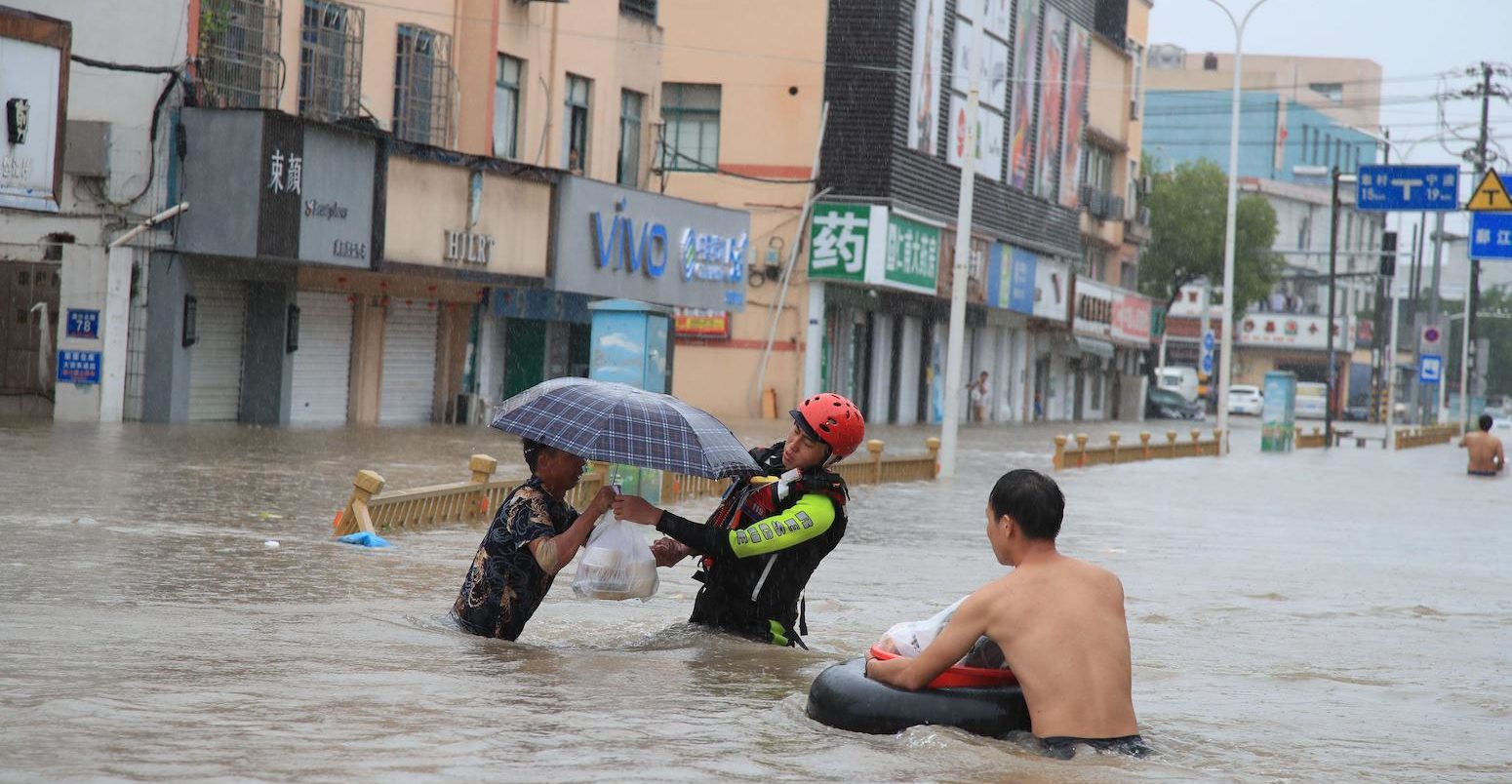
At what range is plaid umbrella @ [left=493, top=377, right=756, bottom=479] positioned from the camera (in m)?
7.37

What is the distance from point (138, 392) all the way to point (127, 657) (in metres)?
18.1

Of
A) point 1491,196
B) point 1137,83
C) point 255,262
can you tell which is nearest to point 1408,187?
point 1491,196

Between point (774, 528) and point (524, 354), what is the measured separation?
89.2 feet

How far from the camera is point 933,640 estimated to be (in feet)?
21.9

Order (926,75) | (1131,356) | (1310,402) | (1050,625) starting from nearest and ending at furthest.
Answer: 1. (1050,625)
2. (926,75)
3. (1131,356)
4. (1310,402)

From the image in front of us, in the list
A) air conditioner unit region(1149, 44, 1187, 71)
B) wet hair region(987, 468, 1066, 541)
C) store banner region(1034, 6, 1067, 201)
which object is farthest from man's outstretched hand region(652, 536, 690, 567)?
air conditioner unit region(1149, 44, 1187, 71)

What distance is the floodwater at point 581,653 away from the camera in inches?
252

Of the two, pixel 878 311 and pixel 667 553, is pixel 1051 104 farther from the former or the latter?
pixel 667 553

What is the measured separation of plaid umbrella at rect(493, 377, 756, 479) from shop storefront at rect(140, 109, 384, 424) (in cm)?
1801

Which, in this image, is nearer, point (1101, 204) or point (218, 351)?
point (218, 351)

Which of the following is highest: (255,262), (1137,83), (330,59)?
(1137,83)

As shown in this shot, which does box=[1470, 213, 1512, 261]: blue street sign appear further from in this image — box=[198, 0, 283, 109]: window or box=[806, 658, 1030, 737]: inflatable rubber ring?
box=[806, 658, 1030, 737]: inflatable rubber ring

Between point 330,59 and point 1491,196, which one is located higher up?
point 330,59

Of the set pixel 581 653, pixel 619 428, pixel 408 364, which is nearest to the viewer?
pixel 619 428
